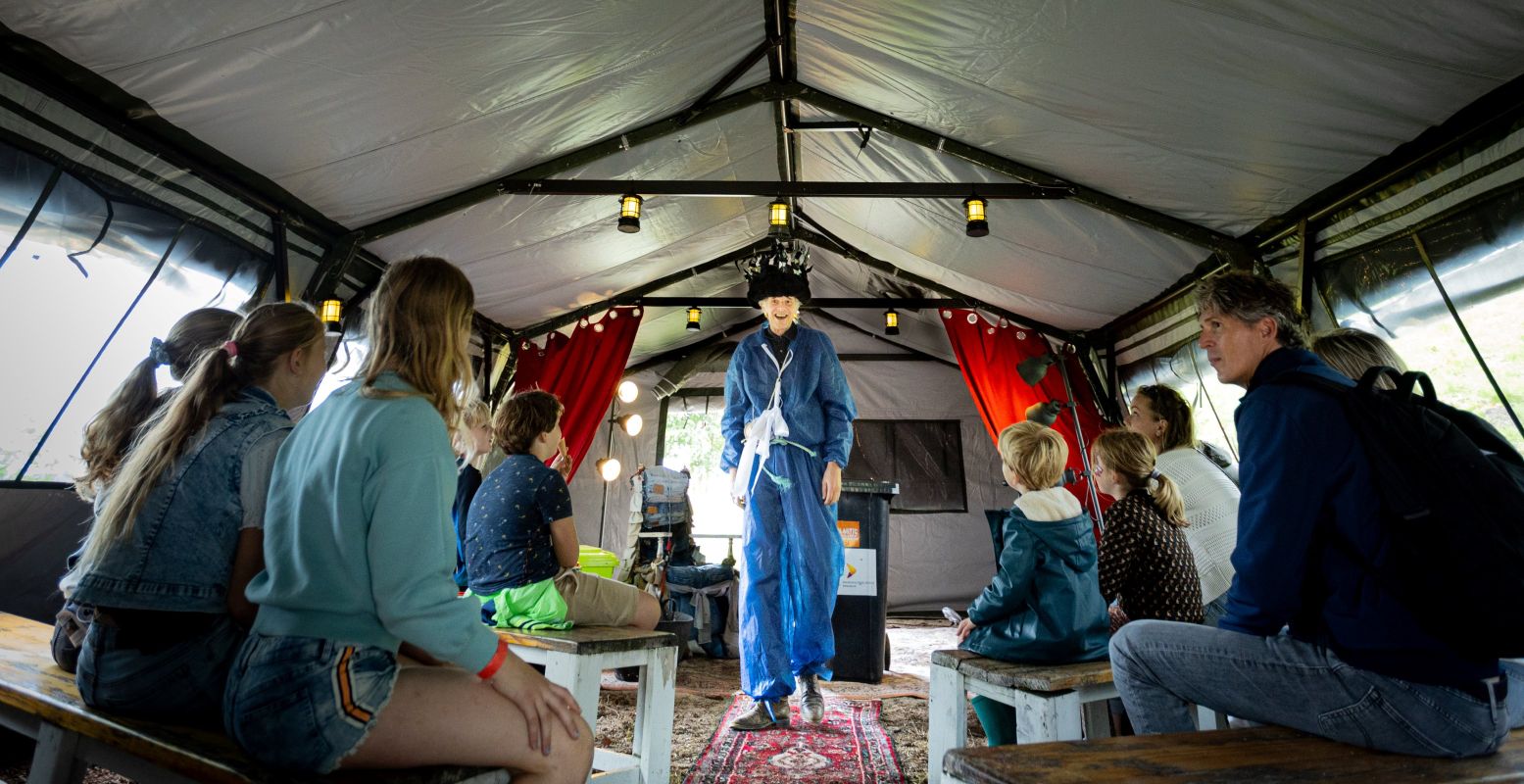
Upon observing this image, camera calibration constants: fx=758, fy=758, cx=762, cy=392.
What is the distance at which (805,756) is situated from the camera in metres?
2.43

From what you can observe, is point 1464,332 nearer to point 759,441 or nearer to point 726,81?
point 759,441

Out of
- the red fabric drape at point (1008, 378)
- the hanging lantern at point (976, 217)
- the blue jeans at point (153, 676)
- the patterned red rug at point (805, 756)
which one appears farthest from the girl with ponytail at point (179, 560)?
the red fabric drape at point (1008, 378)

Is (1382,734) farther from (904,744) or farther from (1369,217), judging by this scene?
(1369,217)

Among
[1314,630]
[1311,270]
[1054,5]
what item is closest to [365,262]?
[1054,5]

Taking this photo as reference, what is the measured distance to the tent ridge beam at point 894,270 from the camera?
6.23 meters

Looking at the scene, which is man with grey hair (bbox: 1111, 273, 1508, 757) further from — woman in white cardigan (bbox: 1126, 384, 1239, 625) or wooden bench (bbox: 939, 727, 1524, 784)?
woman in white cardigan (bbox: 1126, 384, 1239, 625)

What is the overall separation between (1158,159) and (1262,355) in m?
2.48

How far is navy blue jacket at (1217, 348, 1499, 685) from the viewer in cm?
103

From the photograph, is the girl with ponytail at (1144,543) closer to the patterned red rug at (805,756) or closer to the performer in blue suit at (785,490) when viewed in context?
the patterned red rug at (805,756)

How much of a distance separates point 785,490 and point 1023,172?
7.69 ft

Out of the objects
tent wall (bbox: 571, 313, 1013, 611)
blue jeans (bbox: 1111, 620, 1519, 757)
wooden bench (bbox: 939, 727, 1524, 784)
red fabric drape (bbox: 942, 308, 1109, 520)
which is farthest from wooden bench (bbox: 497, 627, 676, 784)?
tent wall (bbox: 571, 313, 1013, 611)

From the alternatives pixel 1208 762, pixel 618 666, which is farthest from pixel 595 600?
pixel 1208 762

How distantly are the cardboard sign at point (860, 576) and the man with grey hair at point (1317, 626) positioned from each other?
9.65ft

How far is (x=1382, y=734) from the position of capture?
1.06 metres
